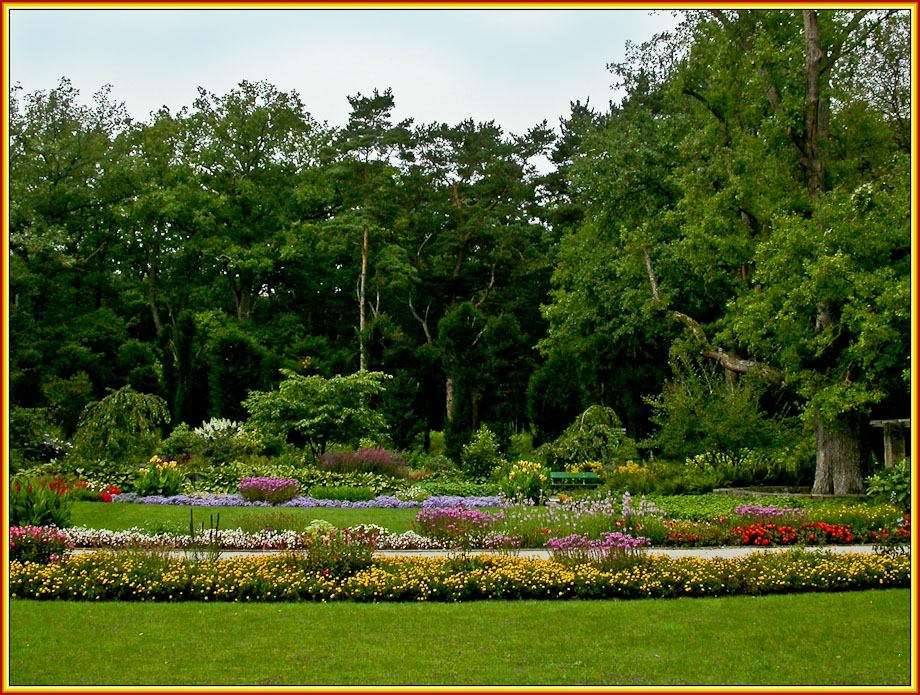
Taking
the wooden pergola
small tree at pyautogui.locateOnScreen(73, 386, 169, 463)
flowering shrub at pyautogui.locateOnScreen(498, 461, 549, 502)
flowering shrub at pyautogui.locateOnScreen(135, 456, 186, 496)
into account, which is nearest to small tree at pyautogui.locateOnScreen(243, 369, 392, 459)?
small tree at pyautogui.locateOnScreen(73, 386, 169, 463)

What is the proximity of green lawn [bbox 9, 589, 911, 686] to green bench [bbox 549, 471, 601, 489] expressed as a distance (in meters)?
11.5

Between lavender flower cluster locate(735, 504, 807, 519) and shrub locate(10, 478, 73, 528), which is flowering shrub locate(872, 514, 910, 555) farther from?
shrub locate(10, 478, 73, 528)

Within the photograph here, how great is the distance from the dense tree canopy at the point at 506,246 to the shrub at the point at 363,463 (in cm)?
332

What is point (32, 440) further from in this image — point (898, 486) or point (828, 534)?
point (898, 486)

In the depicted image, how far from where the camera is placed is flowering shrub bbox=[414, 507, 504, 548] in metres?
11.2

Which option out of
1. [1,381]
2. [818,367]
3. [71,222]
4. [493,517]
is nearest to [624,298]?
[818,367]

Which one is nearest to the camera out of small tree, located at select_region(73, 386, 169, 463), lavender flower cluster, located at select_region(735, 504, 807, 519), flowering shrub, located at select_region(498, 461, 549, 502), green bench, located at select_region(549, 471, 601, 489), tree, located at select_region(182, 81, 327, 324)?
lavender flower cluster, located at select_region(735, 504, 807, 519)

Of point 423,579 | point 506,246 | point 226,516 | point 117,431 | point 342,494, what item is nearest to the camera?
point 423,579

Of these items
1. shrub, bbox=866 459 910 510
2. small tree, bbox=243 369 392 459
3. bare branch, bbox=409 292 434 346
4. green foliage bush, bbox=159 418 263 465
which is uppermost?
bare branch, bbox=409 292 434 346

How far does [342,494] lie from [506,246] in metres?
21.1

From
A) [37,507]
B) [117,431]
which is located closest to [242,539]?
[37,507]

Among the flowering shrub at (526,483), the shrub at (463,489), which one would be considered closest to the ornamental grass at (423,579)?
the flowering shrub at (526,483)

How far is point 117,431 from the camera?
19.8m

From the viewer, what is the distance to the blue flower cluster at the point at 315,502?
15.3 metres
